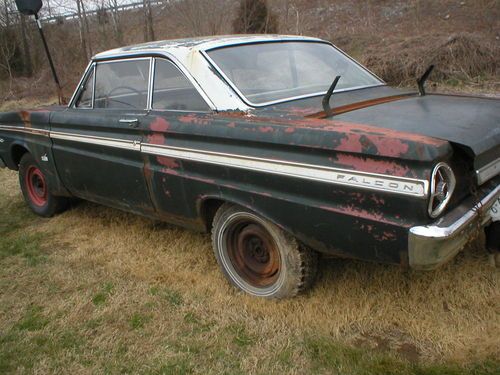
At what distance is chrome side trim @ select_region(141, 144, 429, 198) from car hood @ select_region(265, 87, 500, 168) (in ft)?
0.98

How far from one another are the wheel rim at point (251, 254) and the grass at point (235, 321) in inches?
4.8

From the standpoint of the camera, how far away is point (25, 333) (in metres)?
2.92

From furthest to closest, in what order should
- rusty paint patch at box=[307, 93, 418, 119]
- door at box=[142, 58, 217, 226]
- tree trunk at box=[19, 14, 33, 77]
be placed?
1. tree trunk at box=[19, 14, 33, 77]
2. door at box=[142, 58, 217, 226]
3. rusty paint patch at box=[307, 93, 418, 119]

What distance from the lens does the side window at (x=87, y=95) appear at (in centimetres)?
407

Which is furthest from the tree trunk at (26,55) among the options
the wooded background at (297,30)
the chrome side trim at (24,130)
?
the chrome side trim at (24,130)

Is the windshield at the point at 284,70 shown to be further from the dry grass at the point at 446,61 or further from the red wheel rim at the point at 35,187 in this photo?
the dry grass at the point at 446,61

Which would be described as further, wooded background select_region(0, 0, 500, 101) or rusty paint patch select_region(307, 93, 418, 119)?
wooded background select_region(0, 0, 500, 101)

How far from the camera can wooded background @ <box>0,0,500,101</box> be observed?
8.62 metres

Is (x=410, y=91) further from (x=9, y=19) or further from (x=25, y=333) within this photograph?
(x=9, y=19)

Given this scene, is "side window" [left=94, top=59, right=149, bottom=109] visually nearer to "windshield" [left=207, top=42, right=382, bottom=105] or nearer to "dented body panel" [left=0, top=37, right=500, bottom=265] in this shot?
"dented body panel" [left=0, top=37, right=500, bottom=265]

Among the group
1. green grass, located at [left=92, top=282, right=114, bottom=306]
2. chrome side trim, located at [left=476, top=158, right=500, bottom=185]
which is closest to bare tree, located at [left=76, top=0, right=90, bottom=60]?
green grass, located at [left=92, top=282, right=114, bottom=306]

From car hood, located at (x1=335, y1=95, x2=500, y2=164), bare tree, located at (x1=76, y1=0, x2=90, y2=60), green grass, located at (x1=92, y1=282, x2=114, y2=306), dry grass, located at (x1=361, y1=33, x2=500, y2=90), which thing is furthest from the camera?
bare tree, located at (x1=76, y1=0, x2=90, y2=60)

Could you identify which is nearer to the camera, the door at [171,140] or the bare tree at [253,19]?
the door at [171,140]

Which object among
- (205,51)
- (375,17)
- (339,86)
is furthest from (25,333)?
(375,17)
